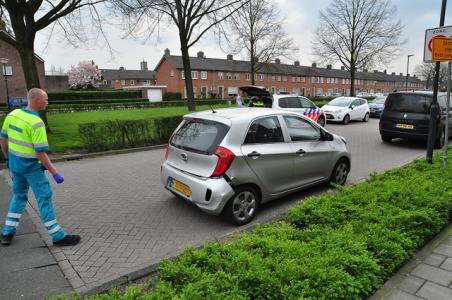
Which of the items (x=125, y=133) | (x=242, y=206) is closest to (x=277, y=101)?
(x=125, y=133)

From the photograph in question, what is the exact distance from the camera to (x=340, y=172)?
6.25m

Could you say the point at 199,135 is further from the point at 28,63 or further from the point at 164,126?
the point at 28,63

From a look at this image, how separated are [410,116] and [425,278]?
862cm

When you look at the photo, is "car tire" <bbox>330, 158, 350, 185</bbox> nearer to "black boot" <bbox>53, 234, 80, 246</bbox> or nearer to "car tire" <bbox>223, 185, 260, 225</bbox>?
"car tire" <bbox>223, 185, 260, 225</bbox>

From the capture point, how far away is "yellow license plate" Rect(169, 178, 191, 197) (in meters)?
4.43

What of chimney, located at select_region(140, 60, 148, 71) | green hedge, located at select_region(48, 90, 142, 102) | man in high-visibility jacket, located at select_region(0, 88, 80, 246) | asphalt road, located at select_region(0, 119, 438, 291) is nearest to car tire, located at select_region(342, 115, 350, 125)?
asphalt road, located at select_region(0, 119, 438, 291)

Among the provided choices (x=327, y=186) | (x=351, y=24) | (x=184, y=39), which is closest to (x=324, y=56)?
(x=351, y=24)

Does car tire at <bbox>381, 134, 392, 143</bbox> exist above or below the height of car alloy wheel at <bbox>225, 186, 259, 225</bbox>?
below

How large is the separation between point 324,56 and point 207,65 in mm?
27902

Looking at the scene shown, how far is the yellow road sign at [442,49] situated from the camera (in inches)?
238

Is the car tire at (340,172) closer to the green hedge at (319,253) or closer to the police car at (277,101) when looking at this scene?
the green hedge at (319,253)

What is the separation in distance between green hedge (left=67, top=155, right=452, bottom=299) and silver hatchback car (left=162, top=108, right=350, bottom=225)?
69 cm

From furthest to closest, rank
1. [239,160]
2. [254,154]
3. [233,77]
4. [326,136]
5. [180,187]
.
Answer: [233,77]
[326,136]
[180,187]
[254,154]
[239,160]

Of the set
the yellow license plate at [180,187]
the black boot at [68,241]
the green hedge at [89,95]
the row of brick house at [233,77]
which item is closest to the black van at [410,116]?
the yellow license plate at [180,187]
